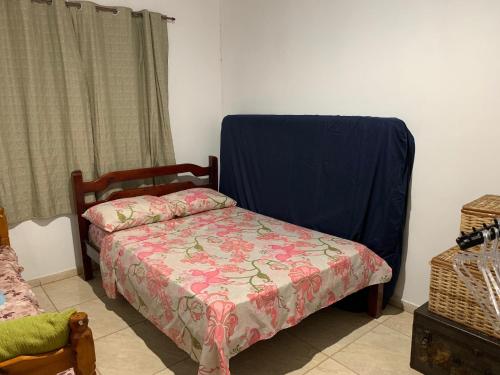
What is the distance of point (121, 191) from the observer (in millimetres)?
2914

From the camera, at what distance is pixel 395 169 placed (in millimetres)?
2225

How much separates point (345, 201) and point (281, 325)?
1.02 metres

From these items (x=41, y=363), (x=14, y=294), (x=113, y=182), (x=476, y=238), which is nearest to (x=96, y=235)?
(x=113, y=182)

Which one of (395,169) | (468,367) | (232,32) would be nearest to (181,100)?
(232,32)

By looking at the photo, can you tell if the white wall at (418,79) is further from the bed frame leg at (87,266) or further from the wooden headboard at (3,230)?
the wooden headboard at (3,230)

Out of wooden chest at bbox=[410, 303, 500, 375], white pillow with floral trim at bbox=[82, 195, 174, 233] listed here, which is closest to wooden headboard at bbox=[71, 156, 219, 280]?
white pillow with floral trim at bbox=[82, 195, 174, 233]

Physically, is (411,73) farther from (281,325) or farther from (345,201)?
(281,325)

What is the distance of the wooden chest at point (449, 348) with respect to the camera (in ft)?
5.05

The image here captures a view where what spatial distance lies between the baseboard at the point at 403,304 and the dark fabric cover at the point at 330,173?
0.45ft

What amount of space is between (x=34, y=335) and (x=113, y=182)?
2101 millimetres

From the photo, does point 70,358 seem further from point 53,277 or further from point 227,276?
point 53,277

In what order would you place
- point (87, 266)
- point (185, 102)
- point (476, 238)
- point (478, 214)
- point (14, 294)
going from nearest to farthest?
point (476, 238)
point (478, 214)
point (14, 294)
point (87, 266)
point (185, 102)

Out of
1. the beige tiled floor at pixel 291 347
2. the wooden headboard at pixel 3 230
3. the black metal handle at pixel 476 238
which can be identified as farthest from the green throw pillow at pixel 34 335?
the wooden headboard at pixel 3 230

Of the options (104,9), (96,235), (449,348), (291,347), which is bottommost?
(291,347)
